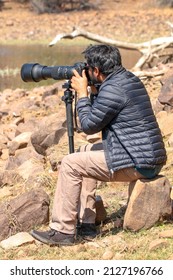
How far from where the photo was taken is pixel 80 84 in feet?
15.6

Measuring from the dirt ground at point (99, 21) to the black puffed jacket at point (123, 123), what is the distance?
78.9 feet

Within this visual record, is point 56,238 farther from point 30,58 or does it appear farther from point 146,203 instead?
point 30,58

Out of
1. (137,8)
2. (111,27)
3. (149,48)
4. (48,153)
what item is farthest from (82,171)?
(137,8)

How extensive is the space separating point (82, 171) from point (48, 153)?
2.61 m

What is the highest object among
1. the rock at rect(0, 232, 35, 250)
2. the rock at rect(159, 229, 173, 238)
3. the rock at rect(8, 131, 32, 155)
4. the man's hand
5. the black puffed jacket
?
the man's hand

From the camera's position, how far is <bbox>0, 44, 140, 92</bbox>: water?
16.8 m

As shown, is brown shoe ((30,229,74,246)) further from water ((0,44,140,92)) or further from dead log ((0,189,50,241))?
water ((0,44,140,92))

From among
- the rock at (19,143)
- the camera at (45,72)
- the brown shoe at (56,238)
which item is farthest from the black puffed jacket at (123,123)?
the rock at (19,143)

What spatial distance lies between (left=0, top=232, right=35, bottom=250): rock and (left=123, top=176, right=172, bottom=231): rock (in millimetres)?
586

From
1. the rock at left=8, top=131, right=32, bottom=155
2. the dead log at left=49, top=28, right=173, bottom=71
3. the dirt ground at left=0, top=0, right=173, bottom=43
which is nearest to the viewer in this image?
the rock at left=8, top=131, right=32, bottom=155

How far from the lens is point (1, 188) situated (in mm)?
6617

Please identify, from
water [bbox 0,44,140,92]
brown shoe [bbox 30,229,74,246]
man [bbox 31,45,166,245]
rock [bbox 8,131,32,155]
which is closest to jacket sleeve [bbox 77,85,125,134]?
man [bbox 31,45,166,245]
